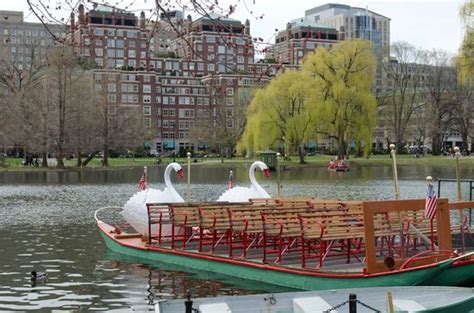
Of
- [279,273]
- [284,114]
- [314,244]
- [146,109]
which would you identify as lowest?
[279,273]

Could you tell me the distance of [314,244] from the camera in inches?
722

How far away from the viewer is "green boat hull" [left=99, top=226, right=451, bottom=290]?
1330cm

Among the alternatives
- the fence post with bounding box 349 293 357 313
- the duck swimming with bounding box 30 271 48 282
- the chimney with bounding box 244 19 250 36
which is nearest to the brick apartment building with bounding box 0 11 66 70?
the chimney with bounding box 244 19 250 36

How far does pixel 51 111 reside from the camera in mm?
74938

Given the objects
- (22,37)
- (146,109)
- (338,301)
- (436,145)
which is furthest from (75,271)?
(146,109)

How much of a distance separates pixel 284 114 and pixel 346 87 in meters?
7.55

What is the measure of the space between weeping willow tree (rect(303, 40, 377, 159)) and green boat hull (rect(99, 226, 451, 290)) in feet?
179

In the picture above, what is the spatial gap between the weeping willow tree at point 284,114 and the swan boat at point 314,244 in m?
54.8

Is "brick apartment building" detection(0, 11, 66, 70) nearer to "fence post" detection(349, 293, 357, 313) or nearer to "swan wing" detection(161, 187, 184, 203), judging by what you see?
"fence post" detection(349, 293, 357, 313)

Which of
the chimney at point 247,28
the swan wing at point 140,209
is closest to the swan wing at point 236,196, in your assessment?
the swan wing at point 140,209

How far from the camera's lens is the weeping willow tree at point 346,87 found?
73.1 metres

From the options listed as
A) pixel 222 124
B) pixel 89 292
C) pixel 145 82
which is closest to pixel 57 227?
pixel 89 292

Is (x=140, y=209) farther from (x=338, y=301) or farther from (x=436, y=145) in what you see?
(x=436, y=145)

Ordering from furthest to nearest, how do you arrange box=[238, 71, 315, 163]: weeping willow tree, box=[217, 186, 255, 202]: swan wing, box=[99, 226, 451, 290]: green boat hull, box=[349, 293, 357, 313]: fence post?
box=[238, 71, 315, 163]: weeping willow tree < box=[217, 186, 255, 202]: swan wing < box=[99, 226, 451, 290]: green boat hull < box=[349, 293, 357, 313]: fence post
